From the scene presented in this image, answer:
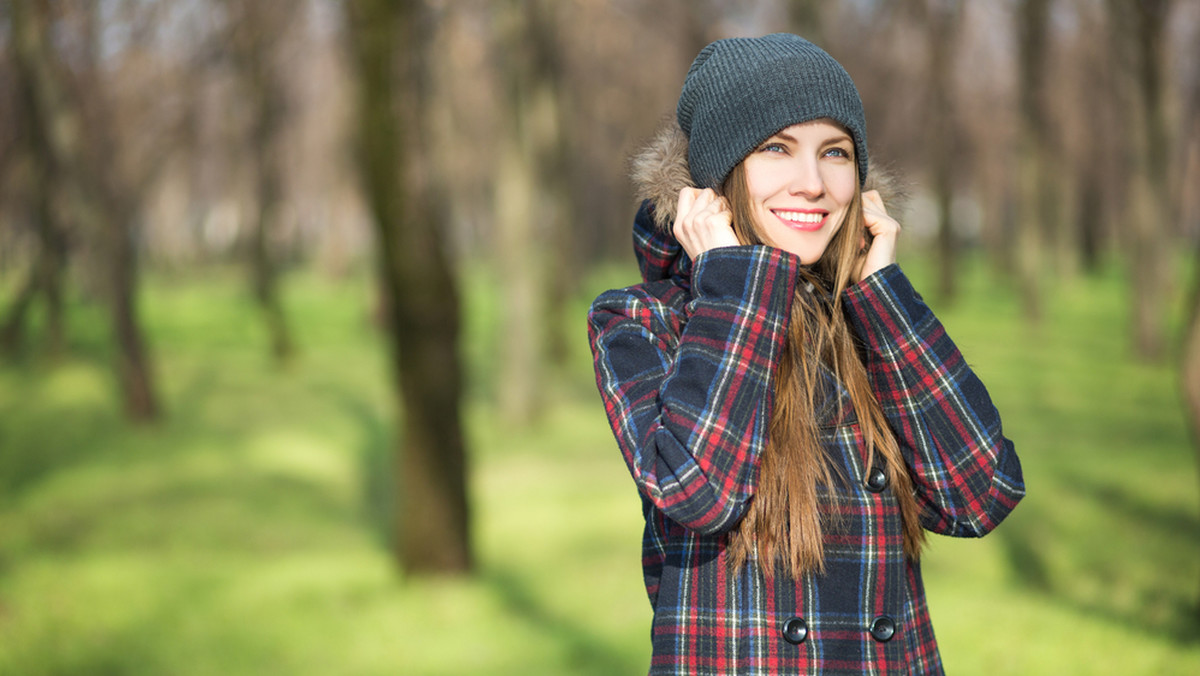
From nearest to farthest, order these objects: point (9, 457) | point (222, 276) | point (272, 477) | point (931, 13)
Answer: point (272, 477), point (9, 457), point (931, 13), point (222, 276)

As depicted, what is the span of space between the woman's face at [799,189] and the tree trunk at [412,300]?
4.73 meters

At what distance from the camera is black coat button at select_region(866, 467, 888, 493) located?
1.88 m

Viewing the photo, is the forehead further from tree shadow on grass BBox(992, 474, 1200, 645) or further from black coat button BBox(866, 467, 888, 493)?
tree shadow on grass BBox(992, 474, 1200, 645)

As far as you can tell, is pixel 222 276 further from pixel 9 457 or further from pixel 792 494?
pixel 792 494

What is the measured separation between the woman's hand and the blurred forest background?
1.21ft

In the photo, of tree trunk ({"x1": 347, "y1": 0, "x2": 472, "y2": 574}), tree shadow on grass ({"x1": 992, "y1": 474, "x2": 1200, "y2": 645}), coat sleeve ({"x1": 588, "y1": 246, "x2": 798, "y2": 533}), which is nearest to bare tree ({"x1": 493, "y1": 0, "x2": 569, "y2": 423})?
tree trunk ({"x1": 347, "y1": 0, "x2": 472, "y2": 574})

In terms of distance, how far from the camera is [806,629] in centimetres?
181

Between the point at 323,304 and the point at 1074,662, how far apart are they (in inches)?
1006

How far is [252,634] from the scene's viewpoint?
19.4ft

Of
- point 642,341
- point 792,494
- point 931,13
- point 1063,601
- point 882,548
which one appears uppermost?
point 931,13

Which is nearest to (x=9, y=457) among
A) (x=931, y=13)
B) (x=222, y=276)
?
(x=931, y=13)

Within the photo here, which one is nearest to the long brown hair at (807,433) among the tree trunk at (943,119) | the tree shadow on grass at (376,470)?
the tree shadow on grass at (376,470)

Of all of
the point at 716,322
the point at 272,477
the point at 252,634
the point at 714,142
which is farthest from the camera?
the point at 272,477

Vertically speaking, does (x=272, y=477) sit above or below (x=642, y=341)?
below
